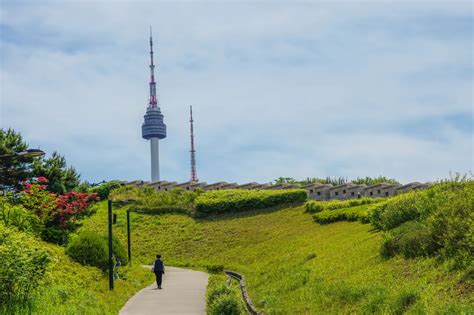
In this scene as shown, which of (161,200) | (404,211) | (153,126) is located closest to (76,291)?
(404,211)

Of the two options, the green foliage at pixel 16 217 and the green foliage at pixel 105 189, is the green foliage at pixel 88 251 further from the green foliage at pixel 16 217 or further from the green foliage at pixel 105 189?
the green foliage at pixel 105 189

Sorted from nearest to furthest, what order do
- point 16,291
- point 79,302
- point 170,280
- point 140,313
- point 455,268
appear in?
point 455,268
point 16,291
point 79,302
point 140,313
point 170,280

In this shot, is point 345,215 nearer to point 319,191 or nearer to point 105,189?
point 319,191

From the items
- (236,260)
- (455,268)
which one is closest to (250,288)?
(455,268)

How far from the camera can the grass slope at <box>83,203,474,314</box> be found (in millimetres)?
13266

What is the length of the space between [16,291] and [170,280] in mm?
14210

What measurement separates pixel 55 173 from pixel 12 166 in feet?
9.56

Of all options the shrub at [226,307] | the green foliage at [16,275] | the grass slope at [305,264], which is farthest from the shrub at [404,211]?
the green foliage at [16,275]

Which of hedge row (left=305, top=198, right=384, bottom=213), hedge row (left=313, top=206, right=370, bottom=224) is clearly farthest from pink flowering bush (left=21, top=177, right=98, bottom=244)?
hedge row (left=305, top=198, right=384, bottom=213)

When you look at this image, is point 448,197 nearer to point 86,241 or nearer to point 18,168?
point 86,241

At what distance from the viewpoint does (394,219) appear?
23094mm

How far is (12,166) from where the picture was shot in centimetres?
3947

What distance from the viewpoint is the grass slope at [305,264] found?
1327 centimetres

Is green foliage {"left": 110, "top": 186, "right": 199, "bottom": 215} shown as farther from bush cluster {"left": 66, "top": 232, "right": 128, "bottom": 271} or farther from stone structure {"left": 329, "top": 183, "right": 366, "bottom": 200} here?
bush cluster {"left": 66, "top": 232, "right": 128, "bottom": 271}
